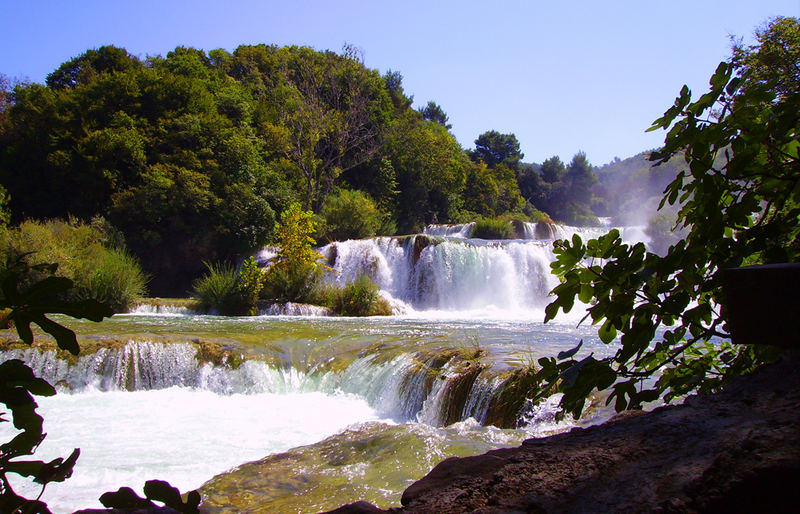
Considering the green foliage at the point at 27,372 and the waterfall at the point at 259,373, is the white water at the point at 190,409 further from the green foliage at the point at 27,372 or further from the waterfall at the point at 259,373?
the green foliage at the point at 27,372

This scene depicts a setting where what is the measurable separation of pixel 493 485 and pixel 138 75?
24268 millimetres

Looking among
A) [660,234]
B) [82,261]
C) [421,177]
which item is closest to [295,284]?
[82,261]

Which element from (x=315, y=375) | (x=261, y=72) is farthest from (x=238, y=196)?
(x=261, y=72)

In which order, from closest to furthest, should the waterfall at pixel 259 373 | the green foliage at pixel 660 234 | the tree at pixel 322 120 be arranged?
the waterfall at pixel 259 373
the green foliage at pixel 660 234
the tree at pixel 322 120

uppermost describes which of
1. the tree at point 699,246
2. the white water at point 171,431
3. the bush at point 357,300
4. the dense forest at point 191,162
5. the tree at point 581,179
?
the tree at point 581,179

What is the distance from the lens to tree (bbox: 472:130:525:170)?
48.1 m

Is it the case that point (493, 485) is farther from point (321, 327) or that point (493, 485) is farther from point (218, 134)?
point (218, 134)

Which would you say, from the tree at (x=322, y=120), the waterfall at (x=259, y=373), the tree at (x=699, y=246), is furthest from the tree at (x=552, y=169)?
the tree at (x=699, y=246)

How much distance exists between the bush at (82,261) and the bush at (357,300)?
5.05 metres

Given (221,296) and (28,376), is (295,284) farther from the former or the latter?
(28,376)

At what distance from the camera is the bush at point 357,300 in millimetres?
13953

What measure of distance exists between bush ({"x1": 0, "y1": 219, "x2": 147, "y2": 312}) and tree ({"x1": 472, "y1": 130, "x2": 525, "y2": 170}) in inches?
1478

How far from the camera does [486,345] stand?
27.3 feet

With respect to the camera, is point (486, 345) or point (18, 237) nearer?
point (486, 345)
